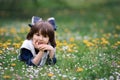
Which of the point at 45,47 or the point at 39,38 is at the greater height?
the point at 39,38

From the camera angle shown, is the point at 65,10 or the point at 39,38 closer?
the point at 39,38

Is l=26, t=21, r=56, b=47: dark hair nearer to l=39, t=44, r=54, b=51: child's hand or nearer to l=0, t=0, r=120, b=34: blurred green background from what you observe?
l=39, t=44, r=54, b=51: child's hand

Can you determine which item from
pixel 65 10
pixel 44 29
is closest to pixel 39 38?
pixel 44 29

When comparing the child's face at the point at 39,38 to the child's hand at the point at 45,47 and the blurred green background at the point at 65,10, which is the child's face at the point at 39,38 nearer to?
the child's hand at the point at 45,47

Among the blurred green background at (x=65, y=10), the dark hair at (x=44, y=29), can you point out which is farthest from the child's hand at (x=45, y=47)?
the blurred green background at (x=65, y=10)

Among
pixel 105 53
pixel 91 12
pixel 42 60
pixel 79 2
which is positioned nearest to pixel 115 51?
pixel 105 53

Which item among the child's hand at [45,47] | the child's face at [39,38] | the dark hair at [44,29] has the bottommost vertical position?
the child's hand at [45,47]

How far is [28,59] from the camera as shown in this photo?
740cm

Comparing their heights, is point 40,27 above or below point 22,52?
above

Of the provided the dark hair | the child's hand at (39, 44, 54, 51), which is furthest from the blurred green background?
the child's hand at (39, 44, 54, 51)

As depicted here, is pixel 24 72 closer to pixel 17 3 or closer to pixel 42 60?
pixel 42 60

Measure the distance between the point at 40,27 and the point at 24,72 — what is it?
1121 mm

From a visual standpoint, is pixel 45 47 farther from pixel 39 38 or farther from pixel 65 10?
pixel 65 10

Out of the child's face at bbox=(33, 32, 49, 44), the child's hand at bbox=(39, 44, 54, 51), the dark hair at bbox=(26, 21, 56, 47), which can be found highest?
the dark hair at bbox=(26, 21, 56, 47)
